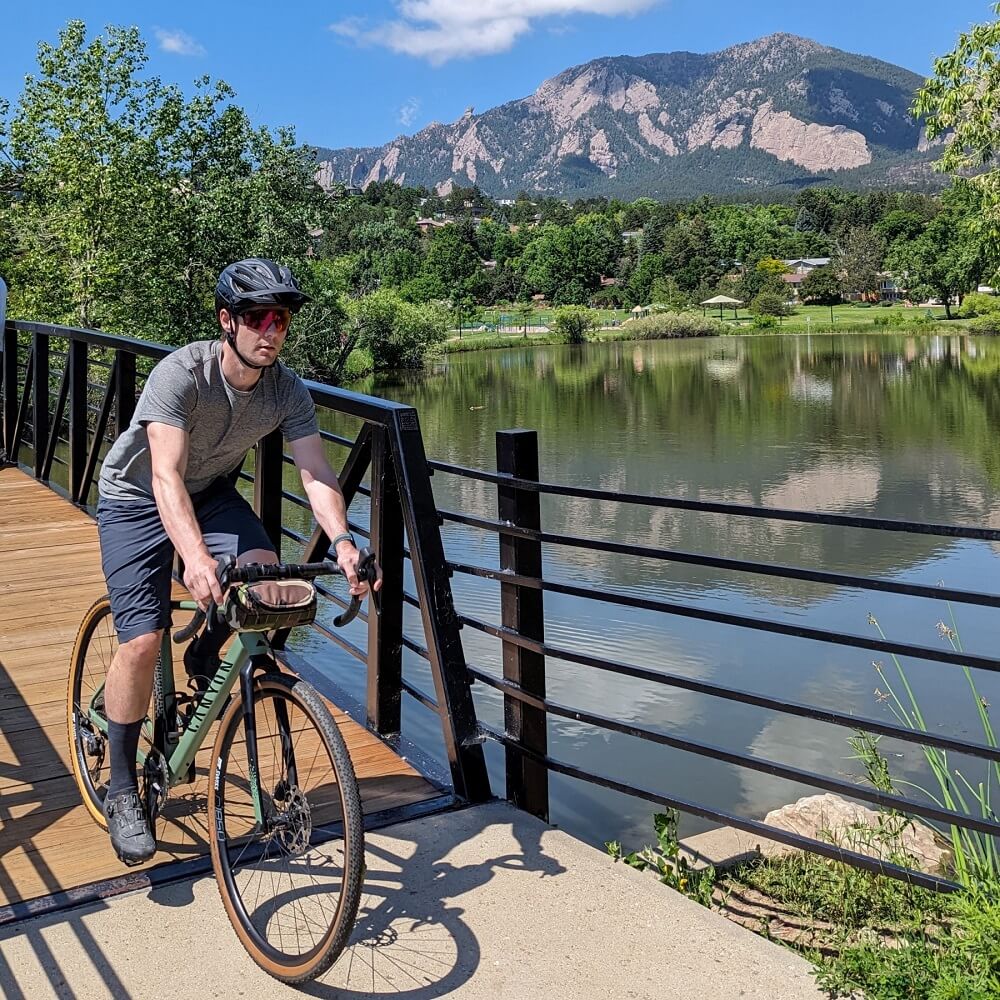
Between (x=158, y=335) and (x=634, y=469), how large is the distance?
13.0 metres

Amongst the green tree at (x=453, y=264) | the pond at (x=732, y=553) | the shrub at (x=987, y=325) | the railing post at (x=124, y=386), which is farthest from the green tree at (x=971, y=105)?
the green tree at (x=453, y=264)

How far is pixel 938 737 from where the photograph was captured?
271cm

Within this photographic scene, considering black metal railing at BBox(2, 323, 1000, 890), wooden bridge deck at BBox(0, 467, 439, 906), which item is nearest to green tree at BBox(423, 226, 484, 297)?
wooden bridge deck at BBox(0, 467, 439, 906)

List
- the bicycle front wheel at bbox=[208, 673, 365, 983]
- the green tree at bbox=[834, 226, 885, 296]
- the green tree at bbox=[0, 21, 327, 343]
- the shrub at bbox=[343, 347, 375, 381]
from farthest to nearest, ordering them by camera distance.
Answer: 1. the green tree at bbox=[834, 226, 885, 296]
2. the shrub at bbox=[343, 347, 375, 381]
3. the green tree at bbox=[0, 21, 327, 343]
4. the bicycle front wheel at bbox=[208, 673, 365, 983]

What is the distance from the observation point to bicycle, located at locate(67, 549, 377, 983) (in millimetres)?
2295

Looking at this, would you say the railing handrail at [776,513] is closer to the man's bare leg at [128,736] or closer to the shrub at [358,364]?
the man's bare leg at [128,736]

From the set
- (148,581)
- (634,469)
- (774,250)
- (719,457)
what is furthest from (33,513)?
(774,250)

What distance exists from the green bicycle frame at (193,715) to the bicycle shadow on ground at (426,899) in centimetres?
40

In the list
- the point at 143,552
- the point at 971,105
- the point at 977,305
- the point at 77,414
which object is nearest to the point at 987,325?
the point at 977,305

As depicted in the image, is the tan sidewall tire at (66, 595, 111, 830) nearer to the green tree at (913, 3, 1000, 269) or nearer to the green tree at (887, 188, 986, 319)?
the green tree at (913, 3, 1000, 269)

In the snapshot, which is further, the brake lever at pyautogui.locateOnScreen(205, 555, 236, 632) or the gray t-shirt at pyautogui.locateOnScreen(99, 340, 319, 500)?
the gray t-shirt at pyautogui.locateOnScreen(99, 340, 319, 500)

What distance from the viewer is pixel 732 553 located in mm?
15750

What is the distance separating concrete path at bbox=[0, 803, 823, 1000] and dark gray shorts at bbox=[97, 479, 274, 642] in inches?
26.3

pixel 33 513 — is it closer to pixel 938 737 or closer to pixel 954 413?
pixel 938 737
